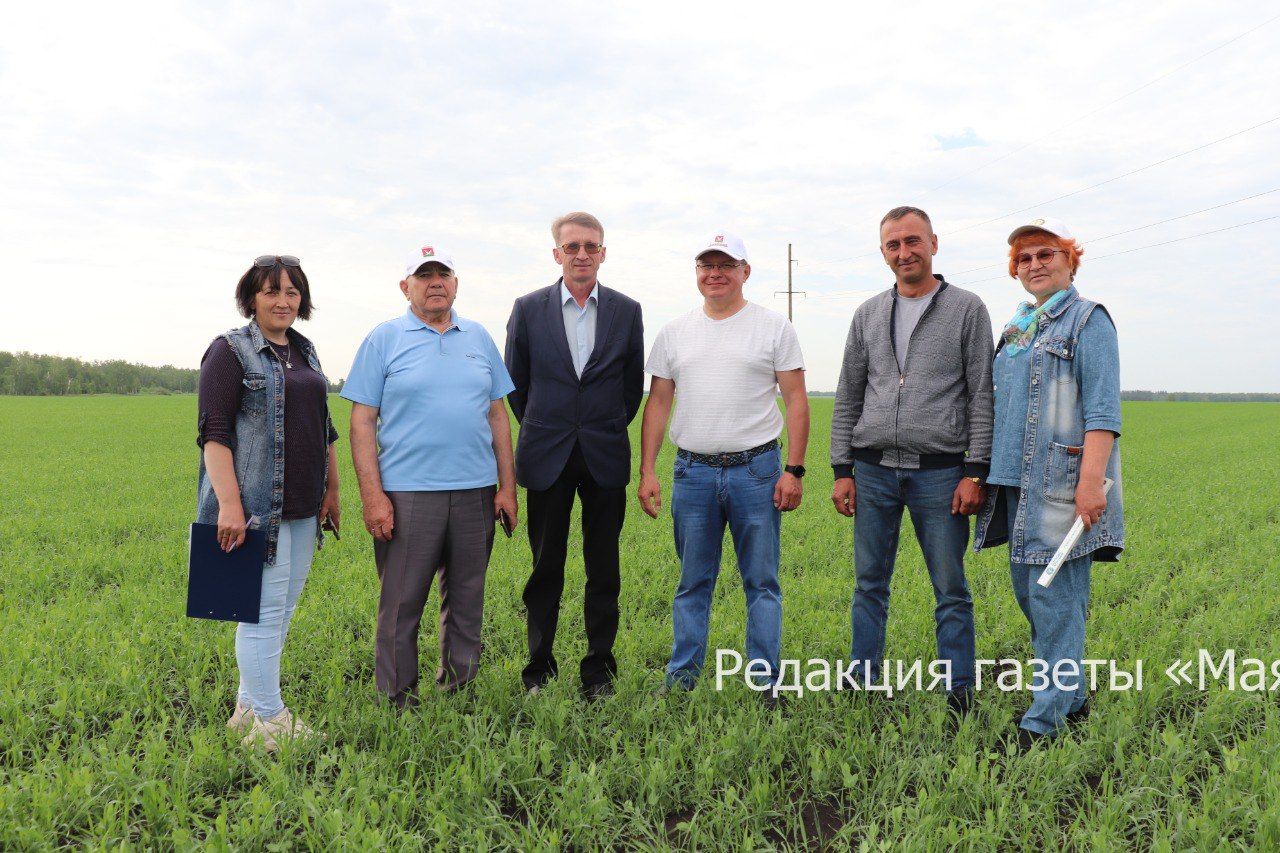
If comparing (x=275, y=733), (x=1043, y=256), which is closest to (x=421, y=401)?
(x=275, y=733)

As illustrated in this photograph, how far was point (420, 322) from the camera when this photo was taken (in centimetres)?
354

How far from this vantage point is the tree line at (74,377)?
91.2 m

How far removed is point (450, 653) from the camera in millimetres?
3742

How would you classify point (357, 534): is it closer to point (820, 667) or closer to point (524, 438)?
point (524, 438)

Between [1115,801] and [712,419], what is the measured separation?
2.21 metres

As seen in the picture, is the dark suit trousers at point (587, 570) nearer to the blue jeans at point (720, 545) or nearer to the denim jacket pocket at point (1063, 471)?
the blue jeans at point (720, 545)

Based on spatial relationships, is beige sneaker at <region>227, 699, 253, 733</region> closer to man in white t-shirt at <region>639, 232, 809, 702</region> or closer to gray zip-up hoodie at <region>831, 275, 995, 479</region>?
man in white t-shirt at <region>639, 232, 809, 702</region>

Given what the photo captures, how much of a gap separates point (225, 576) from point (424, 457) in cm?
93

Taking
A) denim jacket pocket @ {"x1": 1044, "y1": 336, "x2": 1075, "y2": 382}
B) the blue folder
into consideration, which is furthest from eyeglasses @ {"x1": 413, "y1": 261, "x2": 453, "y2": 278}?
denim jacket pocket @ {"x1": 1044, "y1": 336, "x2": 1075, "y2": 382}

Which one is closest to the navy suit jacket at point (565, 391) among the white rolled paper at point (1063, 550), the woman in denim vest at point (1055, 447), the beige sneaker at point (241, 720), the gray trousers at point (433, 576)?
the gray trousers at point (433, 576)

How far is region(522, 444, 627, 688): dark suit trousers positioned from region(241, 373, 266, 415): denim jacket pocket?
134 centimetres

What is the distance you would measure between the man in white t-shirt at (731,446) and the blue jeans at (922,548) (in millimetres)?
385

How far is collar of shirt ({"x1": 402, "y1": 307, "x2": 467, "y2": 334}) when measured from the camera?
139 inches

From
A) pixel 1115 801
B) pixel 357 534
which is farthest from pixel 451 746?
pixel 357 534
